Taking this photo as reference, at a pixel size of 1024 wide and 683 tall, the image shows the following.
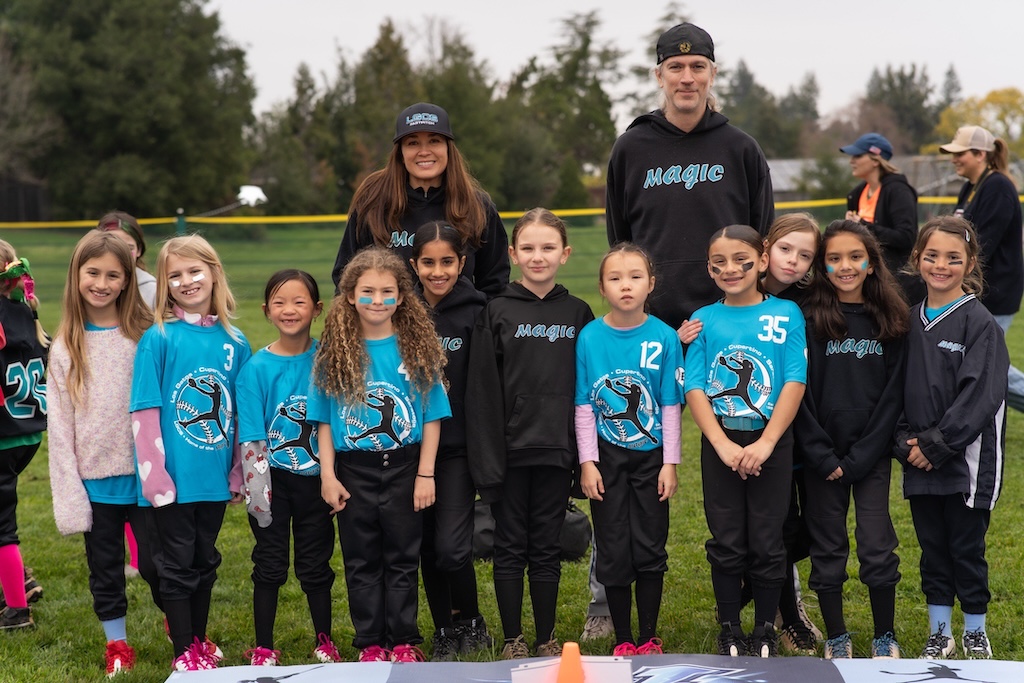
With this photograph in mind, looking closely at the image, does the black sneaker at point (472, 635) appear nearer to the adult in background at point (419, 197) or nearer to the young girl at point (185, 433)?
the young girl at point (185, 433)

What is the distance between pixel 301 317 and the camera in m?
4.11

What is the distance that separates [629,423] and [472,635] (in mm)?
1143

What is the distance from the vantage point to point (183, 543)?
403 cm

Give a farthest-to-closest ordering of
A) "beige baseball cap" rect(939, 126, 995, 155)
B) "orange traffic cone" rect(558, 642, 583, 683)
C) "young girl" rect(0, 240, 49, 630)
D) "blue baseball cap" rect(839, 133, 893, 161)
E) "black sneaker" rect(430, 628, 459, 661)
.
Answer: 1. "blue baseball cap" rect(839, 133, 893, 161)
2. "beige baseball cap" rect(939, 126, 995, 155)
3. "young girl" rect(0, 240, 49, 630)
4. "black sneaker" rect(430, 628, 459, 661)
5. "orange traffic cone" rect(558, 642, 583, 683)

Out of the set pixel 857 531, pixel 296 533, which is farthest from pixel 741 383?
pixel 296 533

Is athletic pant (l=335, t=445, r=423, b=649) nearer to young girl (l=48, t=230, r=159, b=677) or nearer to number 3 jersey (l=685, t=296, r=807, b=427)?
young girl (l=48, t=230, r=159, b=677)

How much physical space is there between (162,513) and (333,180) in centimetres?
3872

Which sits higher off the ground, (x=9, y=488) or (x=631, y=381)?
(x=631, y=381)

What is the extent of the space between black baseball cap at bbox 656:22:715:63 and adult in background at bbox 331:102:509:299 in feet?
3.10

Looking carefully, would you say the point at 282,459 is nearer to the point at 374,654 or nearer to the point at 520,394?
the point at 374,654

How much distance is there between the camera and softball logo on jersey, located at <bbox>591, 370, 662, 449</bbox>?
157 inches

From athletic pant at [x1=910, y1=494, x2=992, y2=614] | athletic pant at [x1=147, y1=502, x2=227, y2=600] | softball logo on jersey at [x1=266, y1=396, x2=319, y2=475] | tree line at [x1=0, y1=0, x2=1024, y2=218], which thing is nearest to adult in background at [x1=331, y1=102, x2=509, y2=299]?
softball logo on jersey at [x1=266, y1=396, x2=319, y2=475]

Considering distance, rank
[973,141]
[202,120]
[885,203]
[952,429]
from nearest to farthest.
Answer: [952,429], [973,141], [885,203], [202,120]

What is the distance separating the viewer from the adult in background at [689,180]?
13.9 feet
